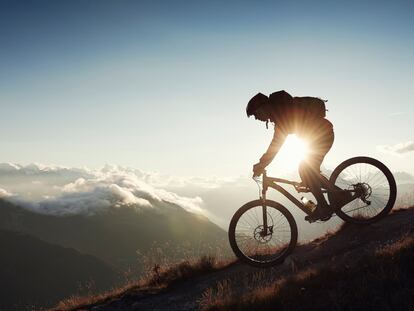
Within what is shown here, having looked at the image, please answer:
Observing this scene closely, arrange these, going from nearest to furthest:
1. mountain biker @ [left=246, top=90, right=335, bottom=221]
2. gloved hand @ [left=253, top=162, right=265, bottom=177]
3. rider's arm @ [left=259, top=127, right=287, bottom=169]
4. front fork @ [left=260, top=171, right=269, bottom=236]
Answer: mountain biker @ [left=246, top=90, right=335, bottom=221] → rider's arm @ [left=259, top=127, right=287, bottom=169] → gloved hand @ [left=253, top=162, right=265, bottom=177] → front fork @ [left=260, top=171, right=269, bottom=236]

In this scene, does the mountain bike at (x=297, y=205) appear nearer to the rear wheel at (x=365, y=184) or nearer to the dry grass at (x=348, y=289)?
the rear wheel at (x=365, y=184)

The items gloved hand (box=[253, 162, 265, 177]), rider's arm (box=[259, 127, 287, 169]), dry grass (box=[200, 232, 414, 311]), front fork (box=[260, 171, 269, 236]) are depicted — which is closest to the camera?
dry grass (box=[200, 232, 414, 311])

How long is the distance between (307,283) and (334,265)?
32.3 inches

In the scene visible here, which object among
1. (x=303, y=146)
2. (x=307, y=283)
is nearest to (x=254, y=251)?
(x=303, y=146)

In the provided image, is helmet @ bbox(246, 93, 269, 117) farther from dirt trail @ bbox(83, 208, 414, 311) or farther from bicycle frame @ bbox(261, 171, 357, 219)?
dirt trail @ bbox(83, 208, 414, 311)

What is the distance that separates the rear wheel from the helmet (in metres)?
2.23

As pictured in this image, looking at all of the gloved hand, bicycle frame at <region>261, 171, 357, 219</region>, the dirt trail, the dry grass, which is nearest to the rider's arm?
the gloved hand

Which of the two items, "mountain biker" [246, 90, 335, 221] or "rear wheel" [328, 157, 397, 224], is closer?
"mountain biker" [246, 90, 335, 221]

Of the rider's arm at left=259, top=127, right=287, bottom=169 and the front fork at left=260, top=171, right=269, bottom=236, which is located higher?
the rider's arm at left=259, top=127, right=287, bottom=169

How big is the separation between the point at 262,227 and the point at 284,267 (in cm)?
94

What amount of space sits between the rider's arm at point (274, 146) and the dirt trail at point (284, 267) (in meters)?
2.21

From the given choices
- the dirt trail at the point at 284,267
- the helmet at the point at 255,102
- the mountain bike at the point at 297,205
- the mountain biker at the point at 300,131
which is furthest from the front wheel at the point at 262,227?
the helmet at the point at 255,102

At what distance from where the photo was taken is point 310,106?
330 inches

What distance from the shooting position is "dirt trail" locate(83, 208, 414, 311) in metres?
8.33
